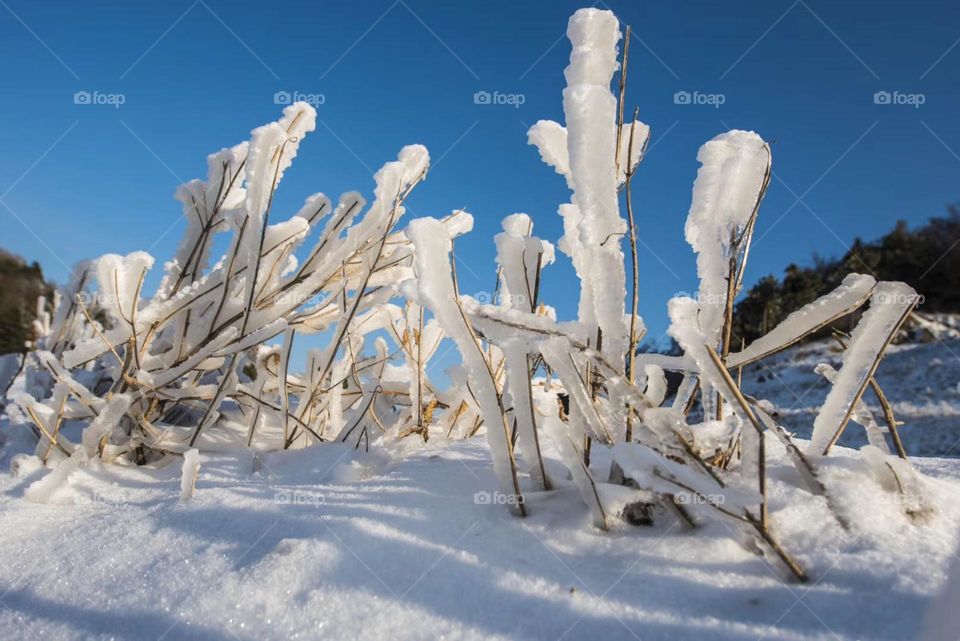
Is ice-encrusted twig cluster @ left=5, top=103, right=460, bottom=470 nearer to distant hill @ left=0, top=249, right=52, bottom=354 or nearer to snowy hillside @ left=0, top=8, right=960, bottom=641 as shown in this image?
snowy hillside @ left=0, top=8, right=960, bottom=641

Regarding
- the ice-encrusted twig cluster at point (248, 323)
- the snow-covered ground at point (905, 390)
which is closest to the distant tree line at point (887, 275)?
the snow-covered ground at point (905, 390)

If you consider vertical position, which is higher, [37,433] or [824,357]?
[824,357]

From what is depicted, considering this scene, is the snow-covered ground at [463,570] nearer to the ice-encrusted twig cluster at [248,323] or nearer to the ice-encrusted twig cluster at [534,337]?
the ice-encrusted twig cluster at [534,337]

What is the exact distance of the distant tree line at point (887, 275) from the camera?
435 inches

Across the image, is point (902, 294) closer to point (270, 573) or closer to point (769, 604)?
point (769, 604)

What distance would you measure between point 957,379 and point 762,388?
1.56m

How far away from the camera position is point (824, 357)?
660cm

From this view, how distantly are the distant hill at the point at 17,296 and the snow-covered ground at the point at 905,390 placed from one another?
20.4ft

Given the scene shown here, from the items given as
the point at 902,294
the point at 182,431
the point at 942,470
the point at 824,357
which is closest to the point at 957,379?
the point at 824,357

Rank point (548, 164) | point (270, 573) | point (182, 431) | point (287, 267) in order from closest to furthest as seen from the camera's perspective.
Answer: point (270, 573) → point (548, 164) → point (182, 431) → point (287, 267)

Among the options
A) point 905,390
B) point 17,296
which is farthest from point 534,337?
point 17,296

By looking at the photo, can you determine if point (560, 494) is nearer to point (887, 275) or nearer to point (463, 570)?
point (463, 570)

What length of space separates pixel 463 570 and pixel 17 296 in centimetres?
1444

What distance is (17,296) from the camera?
12.2 metres
